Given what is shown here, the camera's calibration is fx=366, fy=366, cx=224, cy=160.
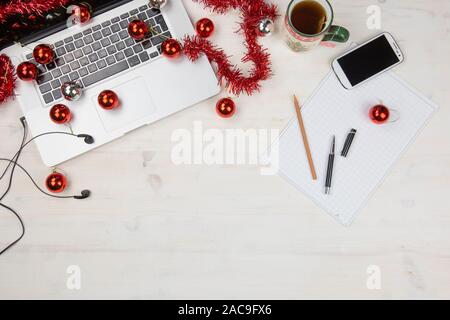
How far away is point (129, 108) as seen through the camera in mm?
763

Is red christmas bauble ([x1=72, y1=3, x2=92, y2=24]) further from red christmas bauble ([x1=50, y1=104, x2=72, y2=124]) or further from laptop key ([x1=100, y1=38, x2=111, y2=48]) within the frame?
red christmas bauble ([x1=50, y1=104, x2=72, y2=124])

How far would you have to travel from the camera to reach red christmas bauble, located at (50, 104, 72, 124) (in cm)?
73

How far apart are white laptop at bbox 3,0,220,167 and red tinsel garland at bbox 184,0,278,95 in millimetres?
24

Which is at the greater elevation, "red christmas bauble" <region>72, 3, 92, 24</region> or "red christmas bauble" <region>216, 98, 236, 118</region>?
"red christmas bauble" <region>72, 3, 92, 24</region>

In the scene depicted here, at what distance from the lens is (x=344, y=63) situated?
0.77m

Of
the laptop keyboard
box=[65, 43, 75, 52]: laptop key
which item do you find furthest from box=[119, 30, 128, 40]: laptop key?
box=[65, 43, 75, 52]: laptop key

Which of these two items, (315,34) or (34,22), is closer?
(315,34)

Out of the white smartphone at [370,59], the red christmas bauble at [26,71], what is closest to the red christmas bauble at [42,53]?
the red christmas bauble at [26,71]

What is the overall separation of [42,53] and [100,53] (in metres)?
0.11

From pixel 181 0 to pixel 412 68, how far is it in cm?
51

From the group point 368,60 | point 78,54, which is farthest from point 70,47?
point 368,60

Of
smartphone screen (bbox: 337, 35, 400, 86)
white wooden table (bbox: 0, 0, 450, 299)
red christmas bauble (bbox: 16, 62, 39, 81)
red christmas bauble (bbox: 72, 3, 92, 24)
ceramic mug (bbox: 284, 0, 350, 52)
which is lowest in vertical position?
white wooden table (bbox: 0, 0, 450, 299)

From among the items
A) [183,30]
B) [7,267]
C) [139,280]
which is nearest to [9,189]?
[7,267]

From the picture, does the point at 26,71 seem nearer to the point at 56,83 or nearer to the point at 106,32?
the point at 56,83
